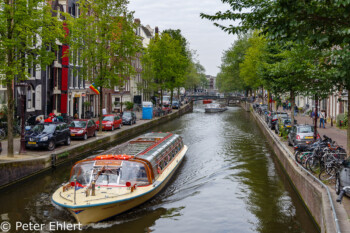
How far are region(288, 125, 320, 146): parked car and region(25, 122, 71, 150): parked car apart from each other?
13.9 meters

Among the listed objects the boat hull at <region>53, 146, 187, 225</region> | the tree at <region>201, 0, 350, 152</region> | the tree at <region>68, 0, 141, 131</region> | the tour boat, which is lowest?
the boat hull at <region>53, 146, 187, 225</region>

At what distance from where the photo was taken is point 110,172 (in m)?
14.5

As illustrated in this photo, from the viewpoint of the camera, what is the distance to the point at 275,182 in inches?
765

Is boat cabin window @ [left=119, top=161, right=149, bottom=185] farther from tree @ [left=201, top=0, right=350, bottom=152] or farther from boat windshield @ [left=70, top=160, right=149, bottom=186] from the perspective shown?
tree @ [left=201, top=0, right=350, bottom=152]

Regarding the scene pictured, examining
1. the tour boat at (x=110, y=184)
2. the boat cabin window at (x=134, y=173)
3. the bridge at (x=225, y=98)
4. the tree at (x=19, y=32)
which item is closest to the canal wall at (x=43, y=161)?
the tree at (x=19, y=32)

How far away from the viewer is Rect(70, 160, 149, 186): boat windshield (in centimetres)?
1431

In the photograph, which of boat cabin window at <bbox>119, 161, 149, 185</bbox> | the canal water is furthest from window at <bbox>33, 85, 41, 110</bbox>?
boat cabin window at <bbox>119, 161, 149, 185</bbox>

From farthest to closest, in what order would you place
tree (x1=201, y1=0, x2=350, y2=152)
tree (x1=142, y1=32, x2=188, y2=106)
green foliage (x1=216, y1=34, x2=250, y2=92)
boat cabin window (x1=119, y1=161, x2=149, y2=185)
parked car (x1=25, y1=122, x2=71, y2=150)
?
green foliage (x1=216, y1=34, x2=250, y2=92) < tree (x1=142, y1=32, x2=188, y2=106) < parked car (x1=25, y1=122, x2=71, y2=150) < boat cabin window (x1=119, y1=161, x2=149, y2=185) < tree (x1=201, y1=0, x2=350, y2=152)

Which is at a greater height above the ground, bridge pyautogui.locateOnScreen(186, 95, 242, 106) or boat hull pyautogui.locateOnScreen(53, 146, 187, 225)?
bridge pyautogui.locateOnScreen(186, 95, 242, 106)

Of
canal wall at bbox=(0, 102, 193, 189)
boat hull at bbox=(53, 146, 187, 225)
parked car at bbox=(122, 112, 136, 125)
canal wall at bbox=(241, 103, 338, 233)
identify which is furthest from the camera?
parked car at bbox=(122, 112, 136, 125)

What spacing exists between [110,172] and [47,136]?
935 centimetres

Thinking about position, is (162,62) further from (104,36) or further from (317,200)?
(317,200)

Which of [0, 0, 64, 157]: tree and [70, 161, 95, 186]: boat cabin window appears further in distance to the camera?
[0, 0, 64, 157]: tree

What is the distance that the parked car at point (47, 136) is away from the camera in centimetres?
2211
